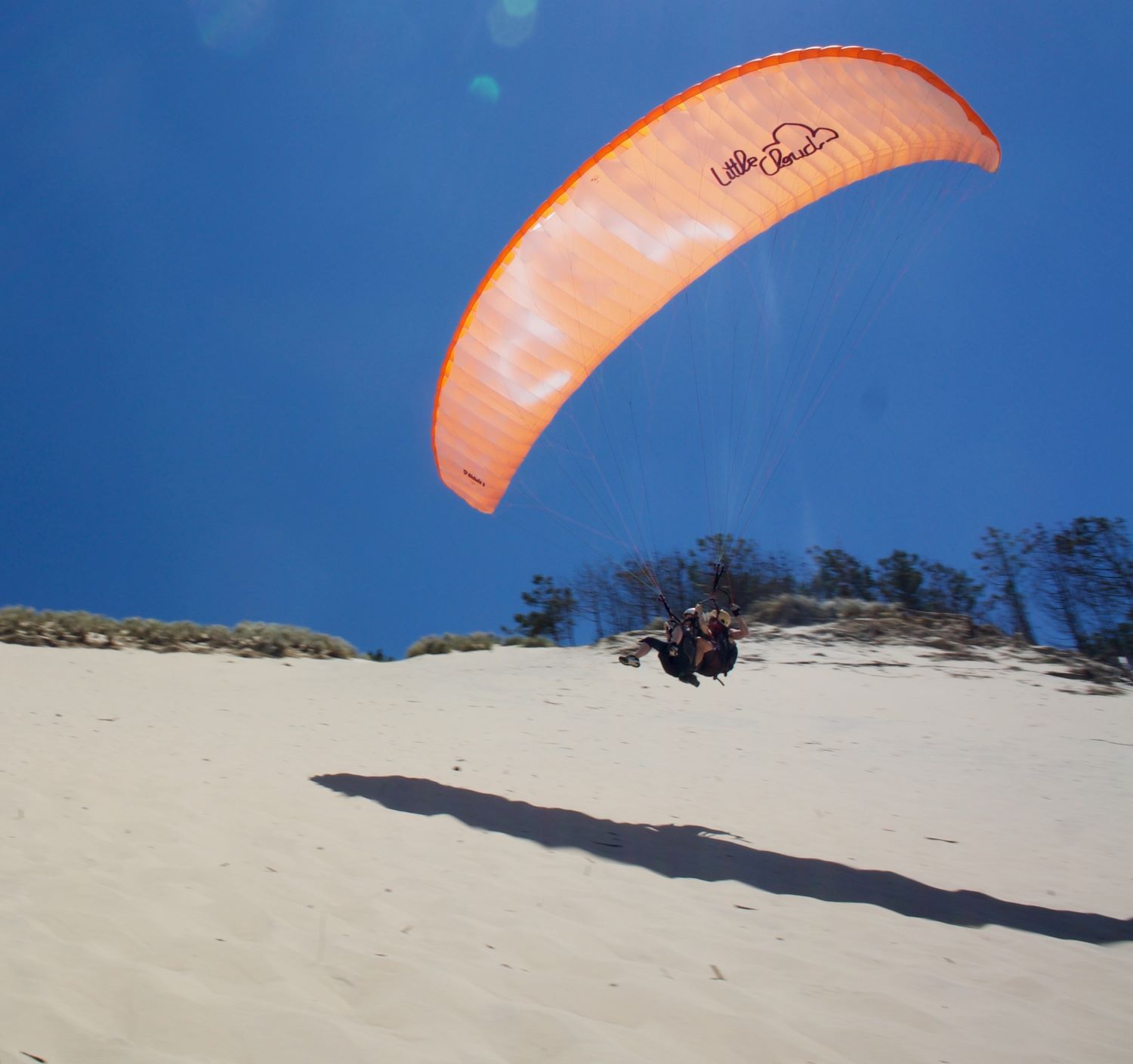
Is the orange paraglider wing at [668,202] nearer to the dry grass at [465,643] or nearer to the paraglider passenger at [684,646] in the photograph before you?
the paraglider passenger at [684,646]

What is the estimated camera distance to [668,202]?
272 inches

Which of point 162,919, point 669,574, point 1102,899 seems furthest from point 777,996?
point 669,574

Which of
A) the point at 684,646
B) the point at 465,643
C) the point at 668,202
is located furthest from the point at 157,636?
the point at 668,202

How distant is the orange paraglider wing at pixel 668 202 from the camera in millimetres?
6688

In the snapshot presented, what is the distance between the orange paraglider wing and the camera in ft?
21.9

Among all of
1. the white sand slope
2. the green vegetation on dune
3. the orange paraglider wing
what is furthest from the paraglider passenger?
the green vegetation on dune

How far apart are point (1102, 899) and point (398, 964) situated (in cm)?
436

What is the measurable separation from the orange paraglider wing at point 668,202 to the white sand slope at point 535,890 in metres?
3.75

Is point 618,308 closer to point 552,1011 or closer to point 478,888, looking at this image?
point 478,888

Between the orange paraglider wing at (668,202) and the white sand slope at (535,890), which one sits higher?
the orange paraglider wing at (668,202)

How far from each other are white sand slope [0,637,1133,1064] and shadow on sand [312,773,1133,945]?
0.03m

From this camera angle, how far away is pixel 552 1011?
2529mm

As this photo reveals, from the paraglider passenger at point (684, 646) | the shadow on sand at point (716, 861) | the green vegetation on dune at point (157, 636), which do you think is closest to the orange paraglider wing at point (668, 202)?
the paraglider passenger at point (684, 646)

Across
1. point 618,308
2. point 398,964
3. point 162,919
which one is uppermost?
point 618,308
